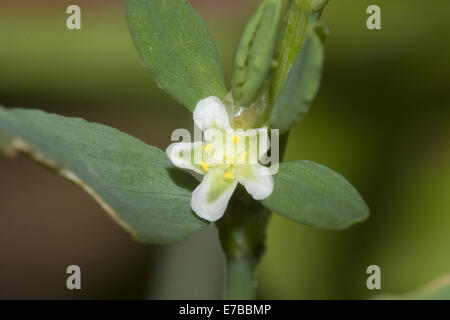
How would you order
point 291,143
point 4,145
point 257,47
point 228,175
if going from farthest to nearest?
point 291,143, point 228,175, point 257,47, point 4,145

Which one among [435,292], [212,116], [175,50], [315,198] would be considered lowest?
[435,292]

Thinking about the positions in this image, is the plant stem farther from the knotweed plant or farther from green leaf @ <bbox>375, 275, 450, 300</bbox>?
green leaf @ <bbox>375, 275, 450, 300</bbox>

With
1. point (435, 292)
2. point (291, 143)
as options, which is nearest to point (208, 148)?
point (435, 292)

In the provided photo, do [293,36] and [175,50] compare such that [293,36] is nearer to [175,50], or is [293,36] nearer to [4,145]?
[175,50]

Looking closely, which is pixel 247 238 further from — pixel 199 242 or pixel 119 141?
pixel 199 242

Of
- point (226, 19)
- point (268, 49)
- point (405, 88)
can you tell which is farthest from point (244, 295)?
point (226, 19)
